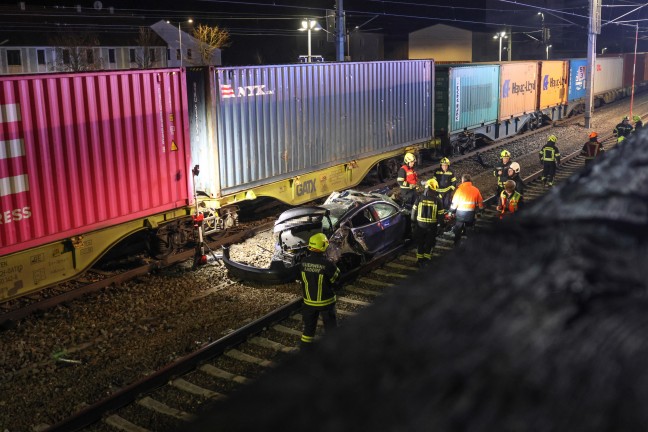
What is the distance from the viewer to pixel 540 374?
101 centimetres

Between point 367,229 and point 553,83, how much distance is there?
80.0ft

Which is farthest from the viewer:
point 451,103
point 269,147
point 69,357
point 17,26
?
point 17,26

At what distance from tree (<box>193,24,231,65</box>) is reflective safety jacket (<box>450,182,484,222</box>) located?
46.0m

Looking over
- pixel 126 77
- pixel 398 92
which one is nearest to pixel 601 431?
pixel 126 77

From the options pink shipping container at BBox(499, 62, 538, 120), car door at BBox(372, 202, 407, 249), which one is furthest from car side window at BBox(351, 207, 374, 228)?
pink shipping container at BBox(499, 62, 538, 120)

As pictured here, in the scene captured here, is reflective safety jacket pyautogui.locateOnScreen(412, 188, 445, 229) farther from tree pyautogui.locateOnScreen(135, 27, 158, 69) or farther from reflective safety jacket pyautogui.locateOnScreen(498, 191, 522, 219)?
tree pyautogui.locateOnScreen(135, 27, 158, 69)

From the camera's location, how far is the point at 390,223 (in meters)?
12.8

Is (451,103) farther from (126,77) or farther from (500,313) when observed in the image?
(500,313)

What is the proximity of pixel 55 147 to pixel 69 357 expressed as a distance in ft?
10.8

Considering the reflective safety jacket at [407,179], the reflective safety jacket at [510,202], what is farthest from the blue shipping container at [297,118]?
the reflective safety jacket at [510,202]

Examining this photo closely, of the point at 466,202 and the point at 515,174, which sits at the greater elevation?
the point at 515,174

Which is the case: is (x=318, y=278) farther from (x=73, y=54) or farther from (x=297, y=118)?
(x=73, y=54)

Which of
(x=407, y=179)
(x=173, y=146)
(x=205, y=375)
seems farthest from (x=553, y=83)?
(x=205, y=375)

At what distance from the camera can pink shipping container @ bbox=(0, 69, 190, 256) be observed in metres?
9.59
